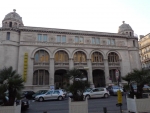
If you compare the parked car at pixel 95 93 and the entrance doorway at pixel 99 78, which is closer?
the parked car at pixel 95 93

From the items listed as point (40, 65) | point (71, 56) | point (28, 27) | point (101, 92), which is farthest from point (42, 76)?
point (101, 92)

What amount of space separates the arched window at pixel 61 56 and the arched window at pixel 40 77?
409cm

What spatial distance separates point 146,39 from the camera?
51031 millimetres

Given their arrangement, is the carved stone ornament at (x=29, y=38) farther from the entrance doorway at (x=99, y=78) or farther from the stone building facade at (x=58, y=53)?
the entrance doorway at (x=99, y=78)

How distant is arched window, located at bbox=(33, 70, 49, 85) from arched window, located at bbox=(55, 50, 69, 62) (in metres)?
4.09

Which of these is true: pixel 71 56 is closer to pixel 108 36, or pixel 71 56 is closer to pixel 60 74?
pixel 60 74

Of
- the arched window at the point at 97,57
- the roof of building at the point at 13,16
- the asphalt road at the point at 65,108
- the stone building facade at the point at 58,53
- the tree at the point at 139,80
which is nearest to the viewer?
the tree at the point at 139,80

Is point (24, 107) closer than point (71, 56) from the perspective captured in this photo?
Yes

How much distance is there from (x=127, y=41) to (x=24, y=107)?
33.2 metres

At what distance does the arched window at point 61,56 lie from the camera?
31.8 meters

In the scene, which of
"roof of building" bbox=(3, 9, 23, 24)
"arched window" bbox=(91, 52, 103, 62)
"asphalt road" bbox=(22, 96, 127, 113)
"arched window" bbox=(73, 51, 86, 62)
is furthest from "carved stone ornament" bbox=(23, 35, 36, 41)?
"asphalt road" bbox=(22, 96, 127, 113)

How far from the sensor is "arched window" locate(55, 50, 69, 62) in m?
31.8

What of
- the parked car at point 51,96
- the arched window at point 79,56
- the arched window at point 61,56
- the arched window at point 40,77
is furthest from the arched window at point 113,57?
the parked car at point 51,96

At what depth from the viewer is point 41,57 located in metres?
30.9
